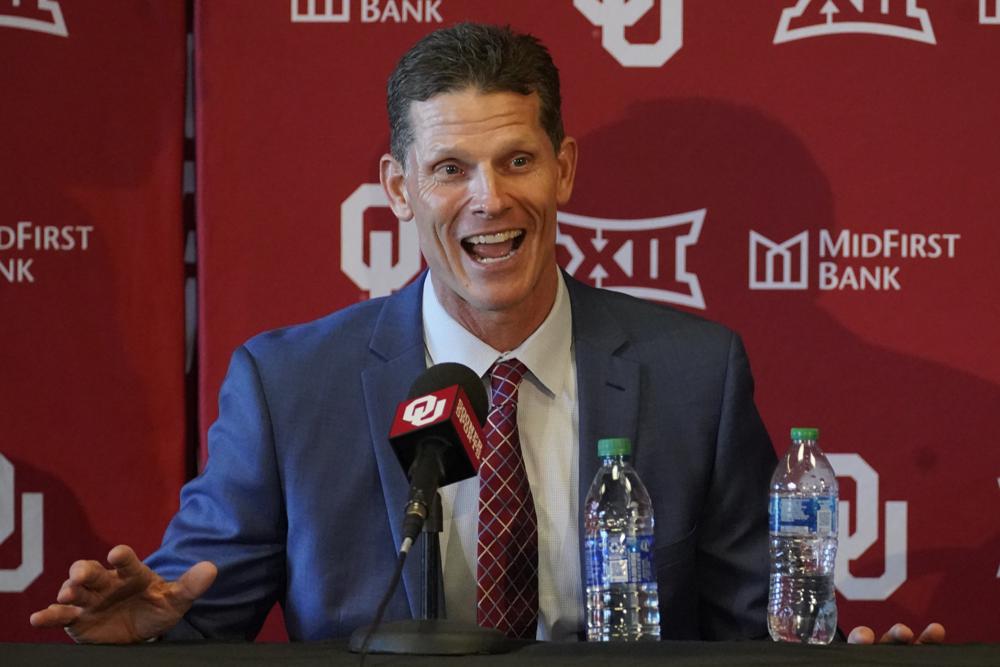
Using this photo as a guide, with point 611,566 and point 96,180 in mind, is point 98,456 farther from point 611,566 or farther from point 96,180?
point 611,566

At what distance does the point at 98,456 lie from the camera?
9.72ft

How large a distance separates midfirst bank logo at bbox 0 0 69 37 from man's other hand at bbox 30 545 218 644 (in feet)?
4.85

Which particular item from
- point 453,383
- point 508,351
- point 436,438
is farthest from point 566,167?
point 436,438

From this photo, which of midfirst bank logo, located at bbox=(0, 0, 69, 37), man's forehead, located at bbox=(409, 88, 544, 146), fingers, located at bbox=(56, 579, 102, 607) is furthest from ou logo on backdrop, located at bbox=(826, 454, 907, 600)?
midfirst bank logo, located at bbox=(0, 0, 69, 37)

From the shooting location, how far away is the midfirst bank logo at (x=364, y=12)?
2965 millimetres

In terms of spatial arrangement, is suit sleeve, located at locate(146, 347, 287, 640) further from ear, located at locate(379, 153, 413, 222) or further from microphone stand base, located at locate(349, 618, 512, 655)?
microphone stand base, located at locate(349, 618, 512, 655)

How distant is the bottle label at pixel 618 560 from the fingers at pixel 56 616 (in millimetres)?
829

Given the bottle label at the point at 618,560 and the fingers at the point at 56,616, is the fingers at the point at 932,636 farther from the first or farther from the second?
the fingers at the point at 56,616

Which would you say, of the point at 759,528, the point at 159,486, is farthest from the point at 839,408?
the point at 159,486

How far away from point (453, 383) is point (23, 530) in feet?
5.35

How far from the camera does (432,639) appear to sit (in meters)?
1.55

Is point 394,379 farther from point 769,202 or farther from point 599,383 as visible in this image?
point 769,202

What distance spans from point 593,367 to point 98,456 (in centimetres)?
115

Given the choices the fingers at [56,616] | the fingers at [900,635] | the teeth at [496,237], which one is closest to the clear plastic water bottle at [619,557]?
the teeth at [496,237]
